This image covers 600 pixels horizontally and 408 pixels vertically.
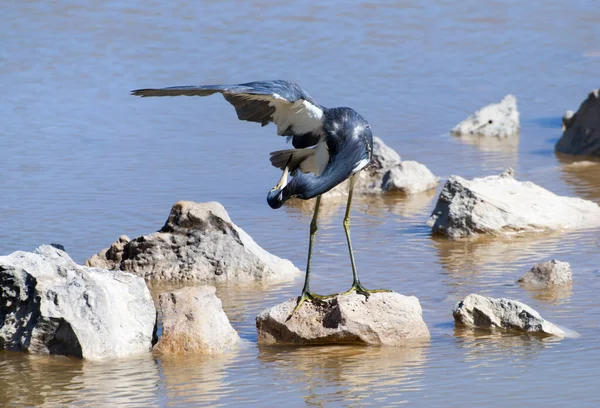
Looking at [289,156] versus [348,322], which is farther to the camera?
[289,156]

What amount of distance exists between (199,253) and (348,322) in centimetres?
201

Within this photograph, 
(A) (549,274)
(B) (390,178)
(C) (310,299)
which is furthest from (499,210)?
(C) (310,299)

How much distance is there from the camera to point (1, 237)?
9.97 meters

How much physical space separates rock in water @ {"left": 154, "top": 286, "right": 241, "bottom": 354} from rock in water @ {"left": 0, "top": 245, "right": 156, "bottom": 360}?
122 millimetres

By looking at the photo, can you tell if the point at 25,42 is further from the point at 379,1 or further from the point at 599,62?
the point at 599,62

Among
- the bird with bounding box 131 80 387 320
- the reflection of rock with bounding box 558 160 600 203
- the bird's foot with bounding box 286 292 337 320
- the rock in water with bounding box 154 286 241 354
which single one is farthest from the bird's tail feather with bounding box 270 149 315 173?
the reflection of rock with bounding box 558 160 600 203

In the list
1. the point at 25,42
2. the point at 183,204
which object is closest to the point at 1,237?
the point at 183,204

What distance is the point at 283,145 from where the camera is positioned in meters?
14.1

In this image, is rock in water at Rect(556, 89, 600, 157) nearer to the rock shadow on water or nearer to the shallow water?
the shallow water

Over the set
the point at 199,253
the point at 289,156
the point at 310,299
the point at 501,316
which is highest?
the point at 289,156

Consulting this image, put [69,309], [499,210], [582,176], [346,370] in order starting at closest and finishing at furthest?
[346,370], [69,309], [499,210], [582,176]

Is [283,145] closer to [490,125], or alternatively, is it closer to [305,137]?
[490,125]

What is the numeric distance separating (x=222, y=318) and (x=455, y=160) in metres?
7.05

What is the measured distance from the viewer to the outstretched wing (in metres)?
6.76
